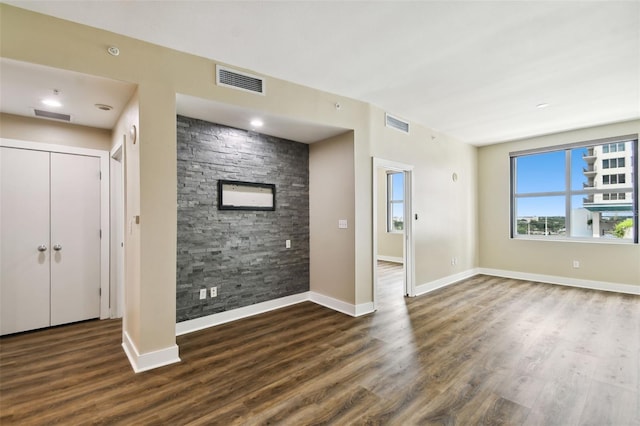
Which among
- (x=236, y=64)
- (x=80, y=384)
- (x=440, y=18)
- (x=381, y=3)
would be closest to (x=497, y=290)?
(x=440, y=18)

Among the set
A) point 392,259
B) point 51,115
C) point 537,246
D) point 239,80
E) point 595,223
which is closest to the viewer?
point 239,80

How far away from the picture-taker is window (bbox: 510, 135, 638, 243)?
495 centimetres

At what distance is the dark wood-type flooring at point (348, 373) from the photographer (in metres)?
1.96

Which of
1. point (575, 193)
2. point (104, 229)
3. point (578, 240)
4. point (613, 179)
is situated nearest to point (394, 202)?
point (575, 193)

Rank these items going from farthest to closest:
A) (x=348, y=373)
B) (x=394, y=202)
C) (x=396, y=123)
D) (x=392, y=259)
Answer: (x=394, y=202) < (x=392, y=259) < (x=396, y=123) < (x=348, y=373)

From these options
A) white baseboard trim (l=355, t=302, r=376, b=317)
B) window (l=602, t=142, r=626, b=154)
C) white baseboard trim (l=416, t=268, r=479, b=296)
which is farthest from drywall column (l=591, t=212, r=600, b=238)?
white baseboard trim (l=355, t=302, r=376, b=317)

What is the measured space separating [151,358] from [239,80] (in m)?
2.76

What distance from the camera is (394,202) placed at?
836 centimetres

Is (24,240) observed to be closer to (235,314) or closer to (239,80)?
(235,314)

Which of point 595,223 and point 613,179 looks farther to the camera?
point 595,223

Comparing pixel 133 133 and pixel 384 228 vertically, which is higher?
pixel 133 133

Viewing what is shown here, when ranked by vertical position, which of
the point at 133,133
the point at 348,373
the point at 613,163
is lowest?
the point at 348,373

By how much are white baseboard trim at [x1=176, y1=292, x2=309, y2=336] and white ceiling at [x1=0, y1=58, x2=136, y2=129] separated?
2453mm

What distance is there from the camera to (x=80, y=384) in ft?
7.56
